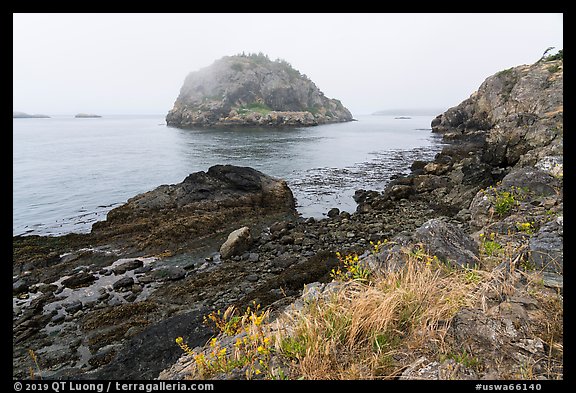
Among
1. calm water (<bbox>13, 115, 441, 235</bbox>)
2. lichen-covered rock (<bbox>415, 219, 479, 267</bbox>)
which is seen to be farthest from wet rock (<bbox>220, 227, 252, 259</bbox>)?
lichen-covered rock (<bbox>415, 219, 479, 267</bbox>)

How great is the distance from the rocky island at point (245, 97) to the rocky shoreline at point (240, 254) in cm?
8590

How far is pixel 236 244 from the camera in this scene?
13.9 metres

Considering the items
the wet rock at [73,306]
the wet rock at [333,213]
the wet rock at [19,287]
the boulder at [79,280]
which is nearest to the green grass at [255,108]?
the wet rock at [333,213]

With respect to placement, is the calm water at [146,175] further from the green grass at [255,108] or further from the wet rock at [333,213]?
the green grass at [255,108]

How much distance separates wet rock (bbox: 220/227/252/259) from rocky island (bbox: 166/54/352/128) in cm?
9058

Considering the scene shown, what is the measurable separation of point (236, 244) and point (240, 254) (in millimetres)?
496

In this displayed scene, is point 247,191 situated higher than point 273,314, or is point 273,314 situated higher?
point 247,191

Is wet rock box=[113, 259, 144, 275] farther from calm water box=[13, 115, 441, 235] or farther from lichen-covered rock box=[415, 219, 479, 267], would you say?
lichen-covered rock box=[415, 219, 479, 267]

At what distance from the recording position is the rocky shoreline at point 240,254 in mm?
4711

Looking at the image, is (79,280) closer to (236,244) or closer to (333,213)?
(236,244)
